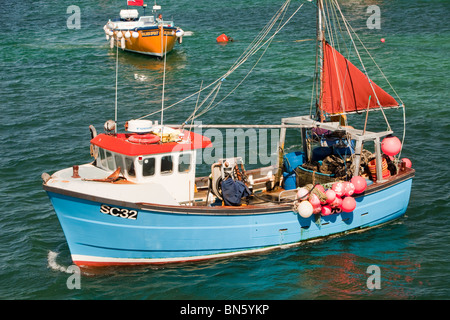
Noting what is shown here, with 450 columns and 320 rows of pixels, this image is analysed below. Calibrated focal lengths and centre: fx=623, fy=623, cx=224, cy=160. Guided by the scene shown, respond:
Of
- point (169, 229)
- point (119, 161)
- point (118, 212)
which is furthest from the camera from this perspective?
point (119, 161)

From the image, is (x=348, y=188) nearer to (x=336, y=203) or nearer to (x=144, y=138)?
(x=336, y=203)

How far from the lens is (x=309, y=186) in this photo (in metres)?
20.1

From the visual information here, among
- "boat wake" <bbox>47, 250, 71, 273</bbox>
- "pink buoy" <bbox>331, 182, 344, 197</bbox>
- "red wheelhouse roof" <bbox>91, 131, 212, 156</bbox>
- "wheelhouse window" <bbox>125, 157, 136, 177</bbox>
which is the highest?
"red wheelhouse roof" <bbox>91, 131, 212, 156</bbox>

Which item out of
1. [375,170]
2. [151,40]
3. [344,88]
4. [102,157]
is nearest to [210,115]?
[344,88]

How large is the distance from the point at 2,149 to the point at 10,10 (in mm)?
46710

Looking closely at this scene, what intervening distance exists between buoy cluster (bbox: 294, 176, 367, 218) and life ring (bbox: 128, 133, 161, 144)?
477 centimetres

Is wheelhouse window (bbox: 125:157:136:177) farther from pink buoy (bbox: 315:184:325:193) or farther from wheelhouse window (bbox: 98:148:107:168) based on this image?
pink buoy (bbox: 315:184:325:193)

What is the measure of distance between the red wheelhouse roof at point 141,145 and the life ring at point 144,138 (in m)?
0.14

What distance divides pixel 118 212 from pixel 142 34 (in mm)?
33751

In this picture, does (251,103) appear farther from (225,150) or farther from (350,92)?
(350,92)

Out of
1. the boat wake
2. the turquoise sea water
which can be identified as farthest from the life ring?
the boat wake

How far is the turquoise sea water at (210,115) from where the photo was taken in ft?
60.4

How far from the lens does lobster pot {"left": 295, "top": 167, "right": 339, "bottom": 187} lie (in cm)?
2141

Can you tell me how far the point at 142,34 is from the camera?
→ 161ft
